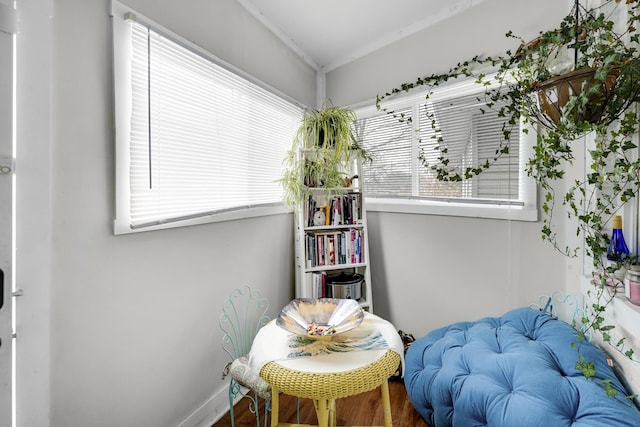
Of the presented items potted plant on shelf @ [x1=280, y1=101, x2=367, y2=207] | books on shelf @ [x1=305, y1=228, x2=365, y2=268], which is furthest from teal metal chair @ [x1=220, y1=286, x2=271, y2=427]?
potted plant on shelf @ [x1=280, y1=101, x2=367, y2=207]

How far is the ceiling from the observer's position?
211 cm

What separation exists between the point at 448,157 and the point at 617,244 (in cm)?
129

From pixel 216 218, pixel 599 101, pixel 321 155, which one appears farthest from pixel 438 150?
pixel 216 218

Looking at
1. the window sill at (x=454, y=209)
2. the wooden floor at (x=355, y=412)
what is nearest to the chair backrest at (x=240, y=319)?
the wooden floor at (x=355, y=412)

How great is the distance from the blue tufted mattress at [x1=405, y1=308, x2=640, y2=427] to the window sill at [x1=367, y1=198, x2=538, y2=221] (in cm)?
59

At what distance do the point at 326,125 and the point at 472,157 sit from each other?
107 cm

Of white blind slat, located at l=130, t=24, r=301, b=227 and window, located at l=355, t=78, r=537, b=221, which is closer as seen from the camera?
white blind slat, located at l=130, t=24, r=301, b=227

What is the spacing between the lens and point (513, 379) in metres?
1.30

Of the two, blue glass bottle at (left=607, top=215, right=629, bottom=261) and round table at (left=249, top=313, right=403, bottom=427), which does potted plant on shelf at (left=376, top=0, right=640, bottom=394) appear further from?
round table at (left=249, top=313, right=403, bottom=427)

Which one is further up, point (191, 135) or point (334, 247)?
point (191, 135)

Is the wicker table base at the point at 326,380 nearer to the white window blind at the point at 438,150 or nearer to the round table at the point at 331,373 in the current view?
the round table at the point at 331,373

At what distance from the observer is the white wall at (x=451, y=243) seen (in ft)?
6.13

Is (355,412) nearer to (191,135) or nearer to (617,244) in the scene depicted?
(617,244)

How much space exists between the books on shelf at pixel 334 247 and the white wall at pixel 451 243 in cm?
23
